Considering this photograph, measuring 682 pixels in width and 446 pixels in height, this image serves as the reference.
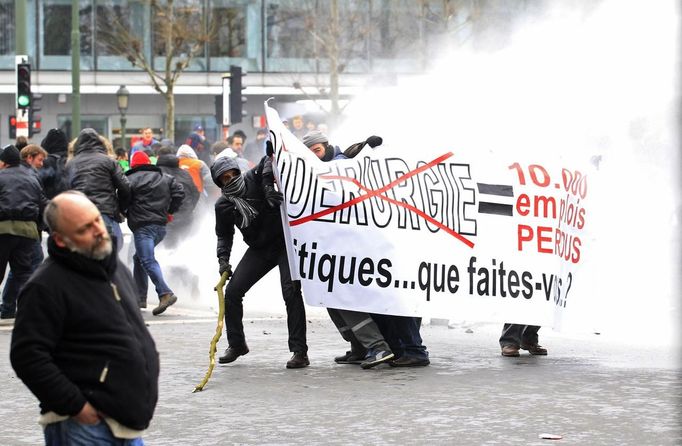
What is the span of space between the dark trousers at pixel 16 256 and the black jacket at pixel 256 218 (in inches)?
144

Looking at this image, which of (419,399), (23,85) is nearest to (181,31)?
(23,85)

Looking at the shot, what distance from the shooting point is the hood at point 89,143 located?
1370 centimetres

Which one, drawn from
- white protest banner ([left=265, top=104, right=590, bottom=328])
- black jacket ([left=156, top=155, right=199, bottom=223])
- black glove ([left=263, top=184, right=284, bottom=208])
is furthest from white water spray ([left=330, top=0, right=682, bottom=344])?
black glove ([left=263, top=184, right=284, bottom=208])

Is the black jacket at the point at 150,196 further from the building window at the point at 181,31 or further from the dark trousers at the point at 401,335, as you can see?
the building window at the point at 181,31

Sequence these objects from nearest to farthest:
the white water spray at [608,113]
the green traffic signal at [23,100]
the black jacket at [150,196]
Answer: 1. the black jacket at [150,196]
2. the white water spray at [608,113]
3. the green traffic signal at [23,100]

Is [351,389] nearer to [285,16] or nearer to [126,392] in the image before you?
[126,392]

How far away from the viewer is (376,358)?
10.7 m

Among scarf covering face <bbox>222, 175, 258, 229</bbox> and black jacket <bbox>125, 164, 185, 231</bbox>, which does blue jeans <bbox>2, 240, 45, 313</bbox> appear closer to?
black jacket <bbox>125, 164, 185, 231</bbox>

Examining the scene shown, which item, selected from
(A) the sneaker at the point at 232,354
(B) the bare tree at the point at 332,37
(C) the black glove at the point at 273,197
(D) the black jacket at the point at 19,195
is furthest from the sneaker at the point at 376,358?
(B) the bare tree at the point at 332,37

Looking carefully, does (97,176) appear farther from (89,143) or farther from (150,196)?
(150,196)

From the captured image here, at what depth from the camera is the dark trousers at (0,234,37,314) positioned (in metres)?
13.7

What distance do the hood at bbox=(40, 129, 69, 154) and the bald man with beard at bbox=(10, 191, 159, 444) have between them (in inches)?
477

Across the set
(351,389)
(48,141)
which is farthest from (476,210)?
(48,141)

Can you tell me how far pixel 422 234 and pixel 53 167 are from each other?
6773 mm
